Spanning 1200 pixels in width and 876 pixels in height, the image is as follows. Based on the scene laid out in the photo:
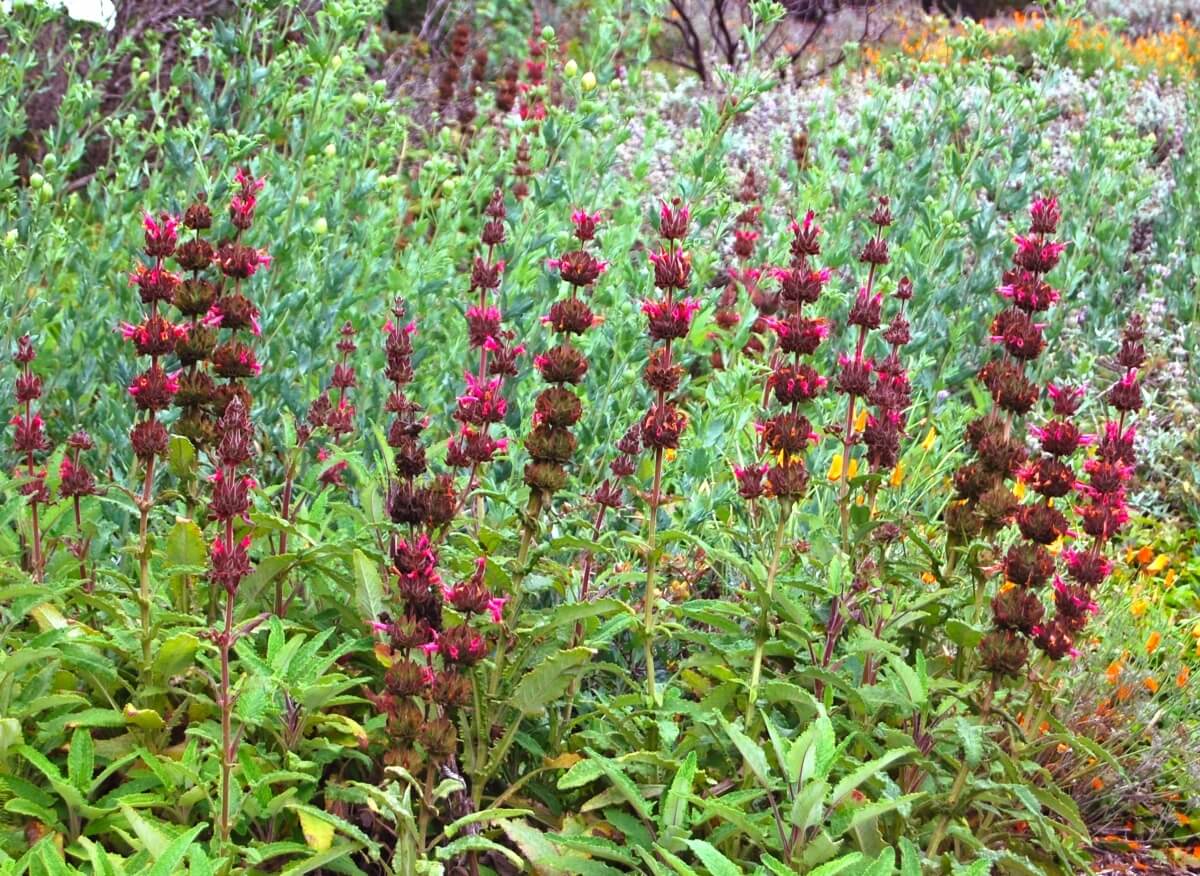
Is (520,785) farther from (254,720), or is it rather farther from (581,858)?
(254,720)

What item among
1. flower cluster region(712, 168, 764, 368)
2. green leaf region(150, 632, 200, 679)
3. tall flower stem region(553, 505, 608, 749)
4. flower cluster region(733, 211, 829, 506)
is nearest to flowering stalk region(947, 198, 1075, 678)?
flower cluster region(733, 211, 829, 506)

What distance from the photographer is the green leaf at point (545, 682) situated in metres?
2.24

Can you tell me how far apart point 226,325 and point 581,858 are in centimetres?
120

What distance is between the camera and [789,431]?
246 cm

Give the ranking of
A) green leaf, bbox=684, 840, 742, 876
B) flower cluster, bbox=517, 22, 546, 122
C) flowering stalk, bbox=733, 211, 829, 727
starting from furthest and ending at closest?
1. flower cluster, bbox=517, 22, 546, 122
2. flowering stalk, bbox=733, 211, 829, 727
3. green leaf, bbox=684, 840, 742, 876

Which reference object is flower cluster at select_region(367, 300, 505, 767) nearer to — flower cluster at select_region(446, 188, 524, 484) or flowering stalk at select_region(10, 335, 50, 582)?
flower cluster at select_region(446, 188, 524, 484)

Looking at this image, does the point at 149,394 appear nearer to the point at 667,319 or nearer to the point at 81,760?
the point at 81,760

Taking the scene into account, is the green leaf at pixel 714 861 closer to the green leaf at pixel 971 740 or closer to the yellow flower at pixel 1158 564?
the green leaf at pixel 971 740

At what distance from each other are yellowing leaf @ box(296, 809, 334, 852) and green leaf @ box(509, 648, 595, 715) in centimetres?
38

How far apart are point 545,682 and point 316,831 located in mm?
445

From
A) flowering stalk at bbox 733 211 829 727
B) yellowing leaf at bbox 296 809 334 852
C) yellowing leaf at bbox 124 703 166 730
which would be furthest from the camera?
flowering stalk at bbox 733 211 829 727

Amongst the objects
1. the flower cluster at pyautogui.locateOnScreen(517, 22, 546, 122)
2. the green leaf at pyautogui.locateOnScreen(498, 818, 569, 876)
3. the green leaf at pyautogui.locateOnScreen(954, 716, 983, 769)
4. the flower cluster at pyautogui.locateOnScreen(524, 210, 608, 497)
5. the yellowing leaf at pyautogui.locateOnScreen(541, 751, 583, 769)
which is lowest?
the green leaf at pyautogui.locateOnScreen(498, 818, 569, 876)

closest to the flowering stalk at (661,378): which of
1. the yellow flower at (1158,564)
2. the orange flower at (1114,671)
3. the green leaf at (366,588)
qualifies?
the green leaf at (366,588)

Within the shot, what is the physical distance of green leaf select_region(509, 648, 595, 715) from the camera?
2.24 m
